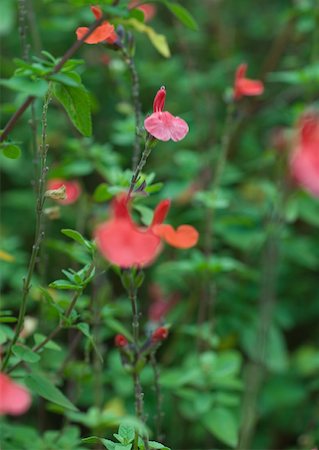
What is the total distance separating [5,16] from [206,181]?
2.19ft

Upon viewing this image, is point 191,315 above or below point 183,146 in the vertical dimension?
below

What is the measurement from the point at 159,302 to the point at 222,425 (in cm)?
63

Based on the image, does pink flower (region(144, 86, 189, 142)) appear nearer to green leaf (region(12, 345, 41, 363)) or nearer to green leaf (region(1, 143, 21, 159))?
green leaf (region(1, 143, 21, 159))

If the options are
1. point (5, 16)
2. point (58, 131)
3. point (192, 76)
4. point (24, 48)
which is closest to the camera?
point (24, 48)

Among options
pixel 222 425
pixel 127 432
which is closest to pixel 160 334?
pixel 127 432

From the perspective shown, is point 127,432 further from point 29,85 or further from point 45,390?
point 29,85

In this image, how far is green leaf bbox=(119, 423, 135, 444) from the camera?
776 millimetres

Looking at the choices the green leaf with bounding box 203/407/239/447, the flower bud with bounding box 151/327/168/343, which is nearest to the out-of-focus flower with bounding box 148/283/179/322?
the green leaf with bounding box 203/407/239/447

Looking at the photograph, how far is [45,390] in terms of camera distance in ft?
2.66

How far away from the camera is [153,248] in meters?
0.58

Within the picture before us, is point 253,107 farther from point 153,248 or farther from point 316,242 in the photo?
point 153,248

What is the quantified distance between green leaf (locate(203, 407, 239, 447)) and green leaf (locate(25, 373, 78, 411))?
→ 58 centimetres

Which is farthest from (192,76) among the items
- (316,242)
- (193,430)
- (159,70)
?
(193,430)

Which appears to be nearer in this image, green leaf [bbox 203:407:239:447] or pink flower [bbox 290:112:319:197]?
pink flower [bbox 290:112:319:197]
